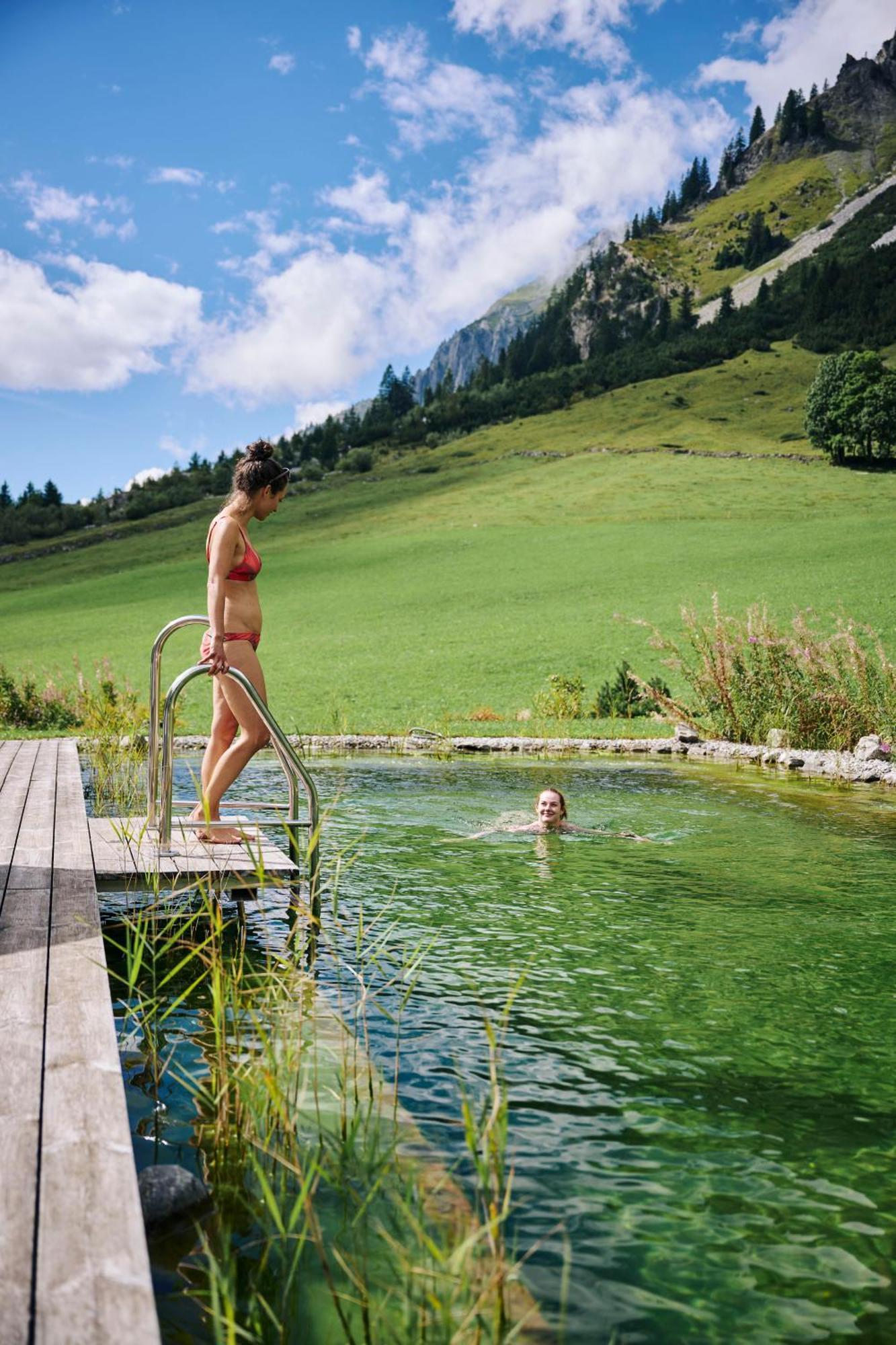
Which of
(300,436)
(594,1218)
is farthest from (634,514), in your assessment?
(300,436)

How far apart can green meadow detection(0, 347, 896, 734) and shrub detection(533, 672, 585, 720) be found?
632 millimetres

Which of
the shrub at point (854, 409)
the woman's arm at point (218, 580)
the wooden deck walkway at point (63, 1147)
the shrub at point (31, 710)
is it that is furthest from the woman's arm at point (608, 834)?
the shrub at point (854, 409)

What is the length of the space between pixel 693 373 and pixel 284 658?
82412mm

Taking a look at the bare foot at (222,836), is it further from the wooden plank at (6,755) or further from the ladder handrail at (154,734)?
the wooden plank at (6,755)

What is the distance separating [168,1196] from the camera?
10.2 ft

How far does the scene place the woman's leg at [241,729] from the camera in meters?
6.48

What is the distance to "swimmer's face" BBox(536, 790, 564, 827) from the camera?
30.2 feet

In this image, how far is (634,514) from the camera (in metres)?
55.3

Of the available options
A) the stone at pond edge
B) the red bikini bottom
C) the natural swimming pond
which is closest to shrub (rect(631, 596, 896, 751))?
the natural swimming pond

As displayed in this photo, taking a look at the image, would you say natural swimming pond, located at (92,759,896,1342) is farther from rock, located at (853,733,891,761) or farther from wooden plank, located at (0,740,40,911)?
rock, located at (853,733,891,761)

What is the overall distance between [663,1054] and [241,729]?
10.8ft

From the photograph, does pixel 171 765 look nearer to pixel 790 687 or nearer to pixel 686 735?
pixel 686 735

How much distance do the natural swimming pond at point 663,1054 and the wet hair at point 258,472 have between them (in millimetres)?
2577

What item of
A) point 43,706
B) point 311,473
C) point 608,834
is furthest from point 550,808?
point 311,473
